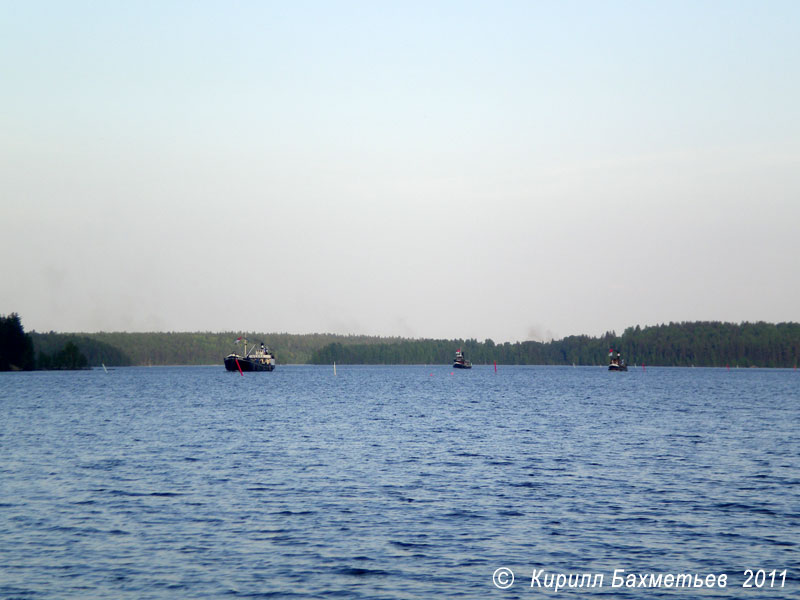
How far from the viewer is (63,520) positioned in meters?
32.5

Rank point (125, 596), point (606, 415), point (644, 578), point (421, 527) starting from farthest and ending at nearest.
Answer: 1. point (606, 415)
2. point (421, 527)
3. point (644, 578)
4. point (125, 596)

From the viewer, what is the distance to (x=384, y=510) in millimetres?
34594

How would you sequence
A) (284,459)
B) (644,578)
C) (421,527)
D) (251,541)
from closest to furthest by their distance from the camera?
(644,578) → (251,541) → (421,527) → (284,459)

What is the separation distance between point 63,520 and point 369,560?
540 inches

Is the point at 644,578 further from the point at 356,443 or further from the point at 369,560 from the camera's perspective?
the point at 356,443

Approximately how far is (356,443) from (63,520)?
1227 inches

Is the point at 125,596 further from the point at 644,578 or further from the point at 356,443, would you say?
the point at 356,443

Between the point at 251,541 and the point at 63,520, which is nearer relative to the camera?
the point at 251,541

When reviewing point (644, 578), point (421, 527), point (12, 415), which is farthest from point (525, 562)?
point (12, 415)

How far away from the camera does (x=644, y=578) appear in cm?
2444

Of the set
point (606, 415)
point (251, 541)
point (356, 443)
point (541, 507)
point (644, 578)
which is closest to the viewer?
point (644, 578)

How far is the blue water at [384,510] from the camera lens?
80.3ft

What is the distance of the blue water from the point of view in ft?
80.3

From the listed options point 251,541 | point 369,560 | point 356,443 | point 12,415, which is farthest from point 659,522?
point 12,415
